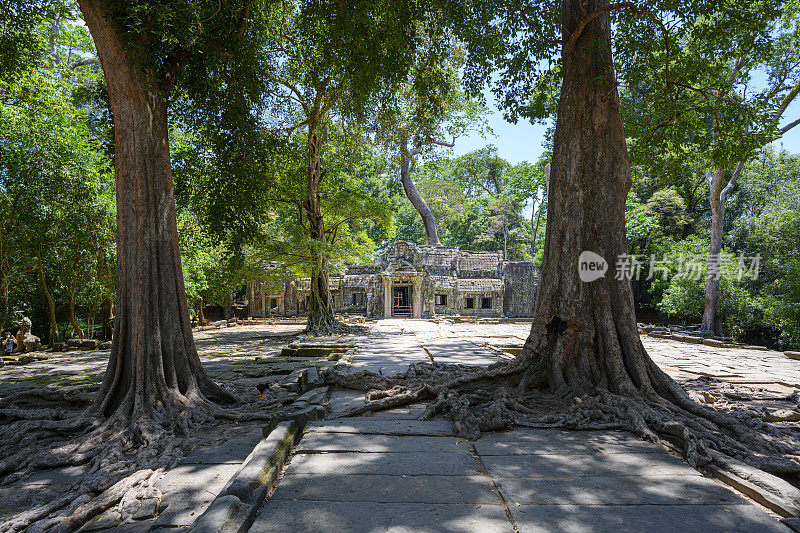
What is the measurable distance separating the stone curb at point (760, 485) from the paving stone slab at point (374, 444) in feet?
5.67

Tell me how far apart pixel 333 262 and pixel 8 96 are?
30.3ft

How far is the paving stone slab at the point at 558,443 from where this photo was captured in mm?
3230

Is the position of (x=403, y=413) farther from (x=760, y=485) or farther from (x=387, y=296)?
(x=387, y=296)

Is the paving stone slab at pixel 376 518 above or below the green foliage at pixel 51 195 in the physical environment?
below

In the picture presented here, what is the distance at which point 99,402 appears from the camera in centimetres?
430

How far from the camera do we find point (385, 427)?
149 inches

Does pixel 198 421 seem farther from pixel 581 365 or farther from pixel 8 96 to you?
pixel 8 96

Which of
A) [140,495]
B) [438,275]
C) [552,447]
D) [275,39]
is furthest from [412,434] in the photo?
[438,275]

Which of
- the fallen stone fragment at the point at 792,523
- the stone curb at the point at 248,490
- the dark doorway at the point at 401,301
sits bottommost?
the fallen stone fragment at the point at 792,523

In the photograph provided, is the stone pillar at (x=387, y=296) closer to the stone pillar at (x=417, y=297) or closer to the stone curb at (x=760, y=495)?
the stone pillar at (x=417, y=297)

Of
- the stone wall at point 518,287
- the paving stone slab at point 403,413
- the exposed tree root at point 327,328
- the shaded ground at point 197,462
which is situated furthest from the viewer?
the stone wall at point 518,287

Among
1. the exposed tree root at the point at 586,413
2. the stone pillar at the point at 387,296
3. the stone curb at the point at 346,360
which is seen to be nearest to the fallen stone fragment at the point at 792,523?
the exposed tree root at the point at 586,413

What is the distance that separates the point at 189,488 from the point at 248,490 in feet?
2.43

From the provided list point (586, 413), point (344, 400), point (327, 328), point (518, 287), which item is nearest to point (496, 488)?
point (586, 413)
